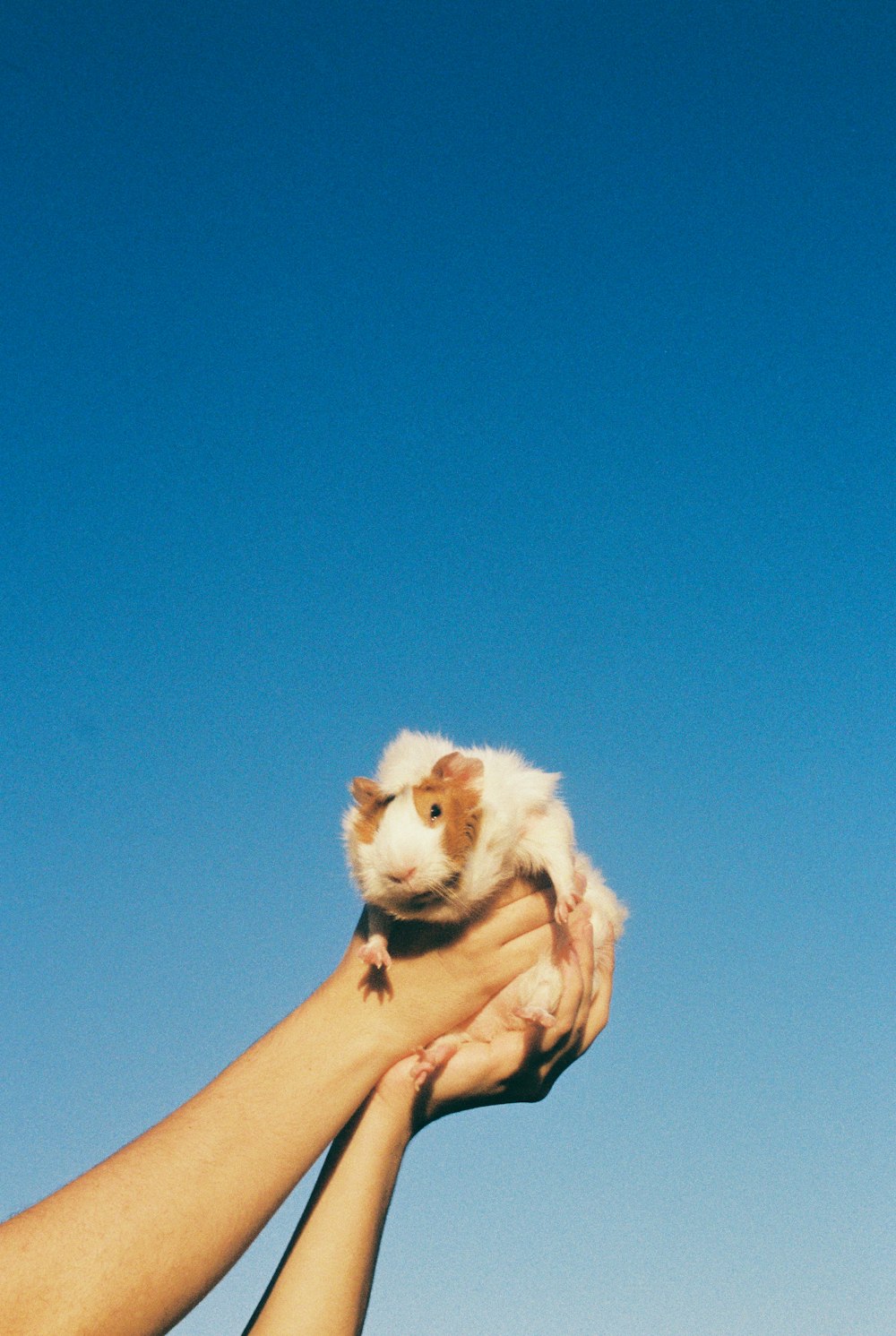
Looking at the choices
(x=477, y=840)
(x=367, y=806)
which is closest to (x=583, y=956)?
(x=477, y=840)

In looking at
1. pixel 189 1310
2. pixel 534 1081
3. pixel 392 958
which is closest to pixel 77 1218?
pixel 189 1310

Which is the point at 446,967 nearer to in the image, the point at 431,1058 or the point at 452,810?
the point at 431,1058

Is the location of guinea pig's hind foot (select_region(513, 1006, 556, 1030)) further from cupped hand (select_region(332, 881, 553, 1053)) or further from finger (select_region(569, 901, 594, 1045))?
cupped hand (select_region(332, 881, 553, 1053))

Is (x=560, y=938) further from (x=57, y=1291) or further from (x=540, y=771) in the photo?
(x=57, y=1291)

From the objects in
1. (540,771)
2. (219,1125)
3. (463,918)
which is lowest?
(219,1125)

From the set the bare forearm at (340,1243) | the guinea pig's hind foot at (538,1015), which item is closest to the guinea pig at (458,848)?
Result: the guinea pig's hind foot at (538,1015)

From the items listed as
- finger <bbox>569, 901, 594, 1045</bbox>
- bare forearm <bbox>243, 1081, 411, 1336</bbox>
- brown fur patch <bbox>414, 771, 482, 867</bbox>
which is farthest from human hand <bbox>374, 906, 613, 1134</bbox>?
brown fur patch <bbox>414, 771, 482, 867</bbox>
